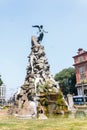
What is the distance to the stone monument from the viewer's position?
28.9 m

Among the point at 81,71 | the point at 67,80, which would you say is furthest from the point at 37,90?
the point at 67,80

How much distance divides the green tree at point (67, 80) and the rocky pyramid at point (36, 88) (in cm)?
6038

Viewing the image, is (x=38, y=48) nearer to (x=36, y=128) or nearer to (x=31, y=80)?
(x=31, y=80)

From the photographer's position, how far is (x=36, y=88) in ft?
97.9

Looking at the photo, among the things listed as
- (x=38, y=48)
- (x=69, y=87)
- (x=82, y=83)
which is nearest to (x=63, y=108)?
(x=38, y=48)

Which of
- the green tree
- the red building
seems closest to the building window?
the red building

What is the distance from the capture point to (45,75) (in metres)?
31.8

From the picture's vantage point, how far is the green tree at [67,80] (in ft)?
306

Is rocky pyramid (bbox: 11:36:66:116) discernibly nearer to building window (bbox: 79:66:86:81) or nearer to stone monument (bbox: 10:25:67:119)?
stone monument (bbox: 10:25:67:119)

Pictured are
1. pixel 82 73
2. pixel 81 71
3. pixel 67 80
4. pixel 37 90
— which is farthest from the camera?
pixel 67 80

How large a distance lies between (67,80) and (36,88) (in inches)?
2580

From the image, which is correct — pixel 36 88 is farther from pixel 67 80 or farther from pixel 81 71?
pixel 67 80

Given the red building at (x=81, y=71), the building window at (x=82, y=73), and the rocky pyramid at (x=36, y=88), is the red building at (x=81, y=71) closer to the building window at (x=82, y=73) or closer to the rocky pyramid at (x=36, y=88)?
the building window at (x=82, y=73)

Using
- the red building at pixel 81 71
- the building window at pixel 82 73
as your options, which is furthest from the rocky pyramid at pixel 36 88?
the building window at pixel 82 73
